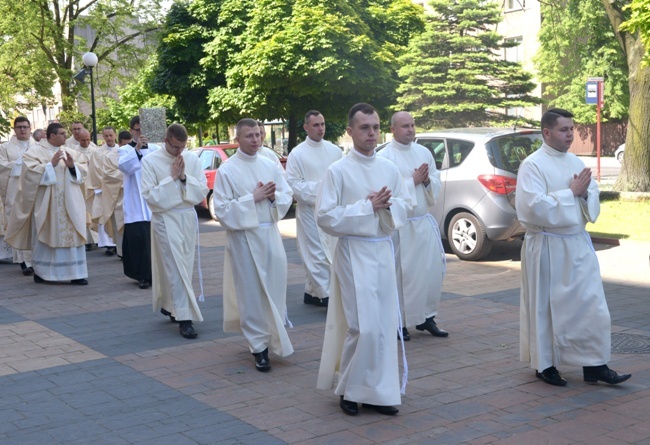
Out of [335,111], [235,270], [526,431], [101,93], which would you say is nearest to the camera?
[526,431]

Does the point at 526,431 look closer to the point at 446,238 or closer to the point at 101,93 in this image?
the point at 446,238

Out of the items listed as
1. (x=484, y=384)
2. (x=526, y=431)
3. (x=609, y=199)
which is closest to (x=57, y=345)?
(x=484, y=384)

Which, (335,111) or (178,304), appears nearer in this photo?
(178,304)

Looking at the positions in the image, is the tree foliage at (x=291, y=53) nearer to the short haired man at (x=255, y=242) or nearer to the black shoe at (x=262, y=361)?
the short haired man at (x=255, y=242)

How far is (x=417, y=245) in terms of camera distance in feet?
26.7

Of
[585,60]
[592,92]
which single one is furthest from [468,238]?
[585,60]

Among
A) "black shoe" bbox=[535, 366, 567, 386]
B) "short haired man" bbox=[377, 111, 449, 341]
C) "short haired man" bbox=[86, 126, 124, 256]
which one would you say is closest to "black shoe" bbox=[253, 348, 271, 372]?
"short haired man" bbox=[377, 111, 449, 341]

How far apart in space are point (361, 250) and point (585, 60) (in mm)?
47836

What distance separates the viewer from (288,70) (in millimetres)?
23406

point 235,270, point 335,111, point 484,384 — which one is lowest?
point 484,384

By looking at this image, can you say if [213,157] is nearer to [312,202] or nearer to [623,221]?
[623,221]

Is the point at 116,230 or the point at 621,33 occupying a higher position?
the point at 621,33

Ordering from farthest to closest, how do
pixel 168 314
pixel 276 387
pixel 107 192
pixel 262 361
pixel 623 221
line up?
pixel 623 221 → pixel 107 192 → pixel 168 314 → pixel 262 361 → pixel 276 387

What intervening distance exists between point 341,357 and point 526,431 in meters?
1.29
